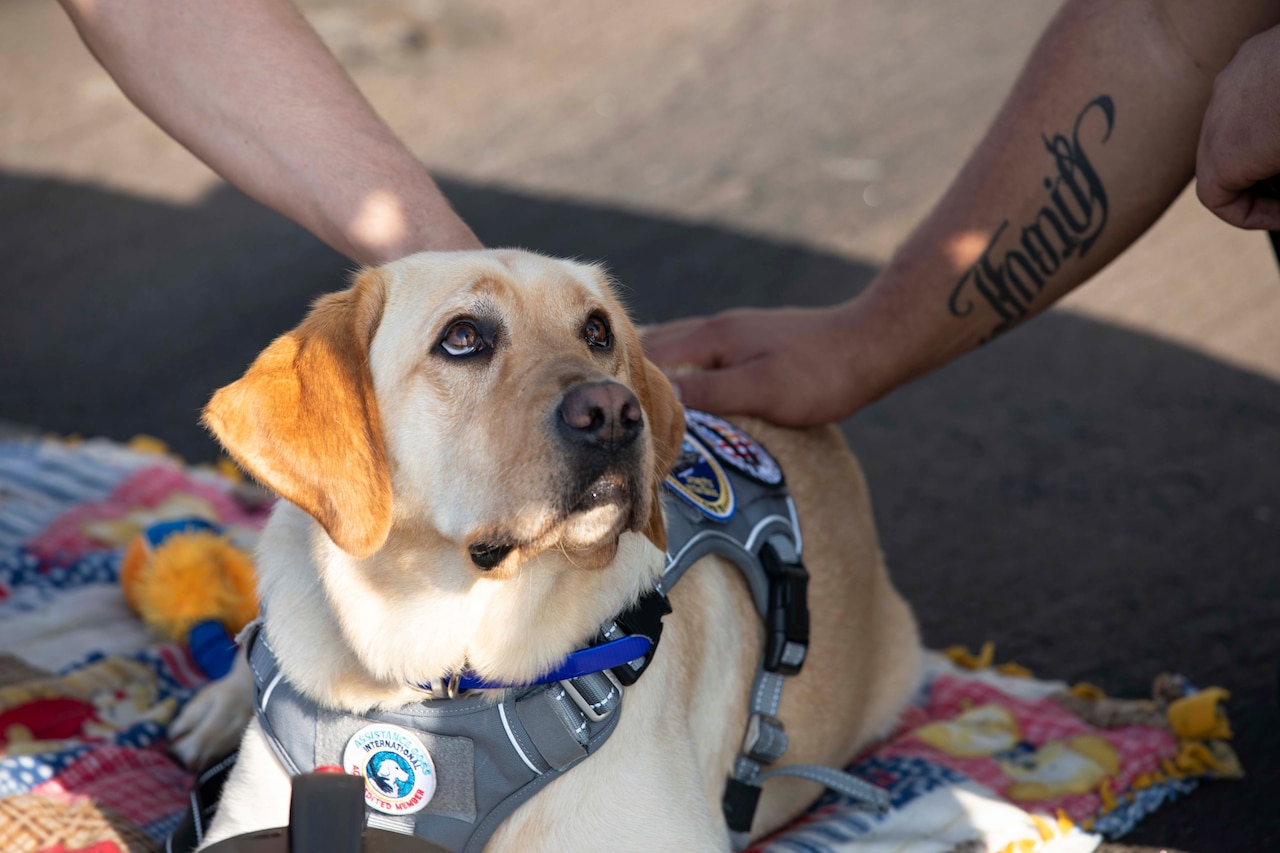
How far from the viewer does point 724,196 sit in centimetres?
714

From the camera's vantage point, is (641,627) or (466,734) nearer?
(466,734)

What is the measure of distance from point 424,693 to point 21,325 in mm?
4921

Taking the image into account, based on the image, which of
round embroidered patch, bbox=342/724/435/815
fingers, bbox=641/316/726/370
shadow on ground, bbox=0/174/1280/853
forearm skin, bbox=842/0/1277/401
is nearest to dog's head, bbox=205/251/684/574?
round embroidered patch, bbox=342/724/435/815

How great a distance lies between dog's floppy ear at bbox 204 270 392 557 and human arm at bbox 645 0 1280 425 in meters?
1.27

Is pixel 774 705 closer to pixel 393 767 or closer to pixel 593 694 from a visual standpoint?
pixel 593 694

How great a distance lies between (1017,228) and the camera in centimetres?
326

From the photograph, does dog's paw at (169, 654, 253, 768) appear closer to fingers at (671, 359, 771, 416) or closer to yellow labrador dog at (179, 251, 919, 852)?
yellow labrador dog at (179, 251, 919, 852)

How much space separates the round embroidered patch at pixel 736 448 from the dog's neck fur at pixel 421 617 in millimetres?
590

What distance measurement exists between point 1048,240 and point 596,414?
6.06 ft

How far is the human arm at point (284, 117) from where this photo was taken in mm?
2719

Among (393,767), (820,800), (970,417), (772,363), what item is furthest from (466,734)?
(970,417)

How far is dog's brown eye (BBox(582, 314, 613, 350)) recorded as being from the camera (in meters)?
2.43

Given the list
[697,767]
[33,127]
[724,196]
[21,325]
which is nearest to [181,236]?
[21,325]

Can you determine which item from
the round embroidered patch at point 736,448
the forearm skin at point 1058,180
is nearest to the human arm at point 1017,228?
the forearm skin at point 1058,180
